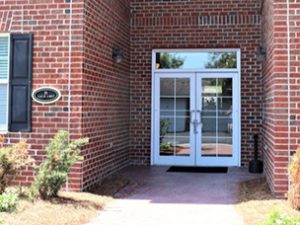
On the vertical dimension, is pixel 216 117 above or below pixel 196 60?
below

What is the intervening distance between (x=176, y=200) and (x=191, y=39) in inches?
179

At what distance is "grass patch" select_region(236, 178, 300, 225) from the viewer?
5289 mm

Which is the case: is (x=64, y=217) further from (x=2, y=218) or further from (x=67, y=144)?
(x=67, y=144)

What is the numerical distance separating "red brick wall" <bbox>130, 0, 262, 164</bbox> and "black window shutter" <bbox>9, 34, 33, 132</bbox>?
144 inches

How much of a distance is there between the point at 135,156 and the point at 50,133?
3622mm

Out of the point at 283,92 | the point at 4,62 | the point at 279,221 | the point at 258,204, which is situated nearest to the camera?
the point at 279,221

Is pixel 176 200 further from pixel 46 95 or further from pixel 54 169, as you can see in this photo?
pixel 46 95

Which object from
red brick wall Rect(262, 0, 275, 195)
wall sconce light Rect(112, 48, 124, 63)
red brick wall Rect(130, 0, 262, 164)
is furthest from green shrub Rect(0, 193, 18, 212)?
red brick wall Rect(130, 0, 262, 164)

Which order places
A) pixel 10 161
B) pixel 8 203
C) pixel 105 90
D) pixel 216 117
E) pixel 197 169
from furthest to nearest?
pixel 216 117 < pixel 197 169 < pixel 105 90 < pixel 10 161 < pixel 8 203

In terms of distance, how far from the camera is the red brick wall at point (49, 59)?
661cm

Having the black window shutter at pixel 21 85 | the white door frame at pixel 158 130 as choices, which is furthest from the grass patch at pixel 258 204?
the black window shutter at pixel 21 85

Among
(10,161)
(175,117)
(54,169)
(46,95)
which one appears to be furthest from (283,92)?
(175,117)

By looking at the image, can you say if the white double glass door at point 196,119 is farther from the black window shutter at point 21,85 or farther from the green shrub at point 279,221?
the green shrub at point 279,221

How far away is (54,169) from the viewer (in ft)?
19.0
